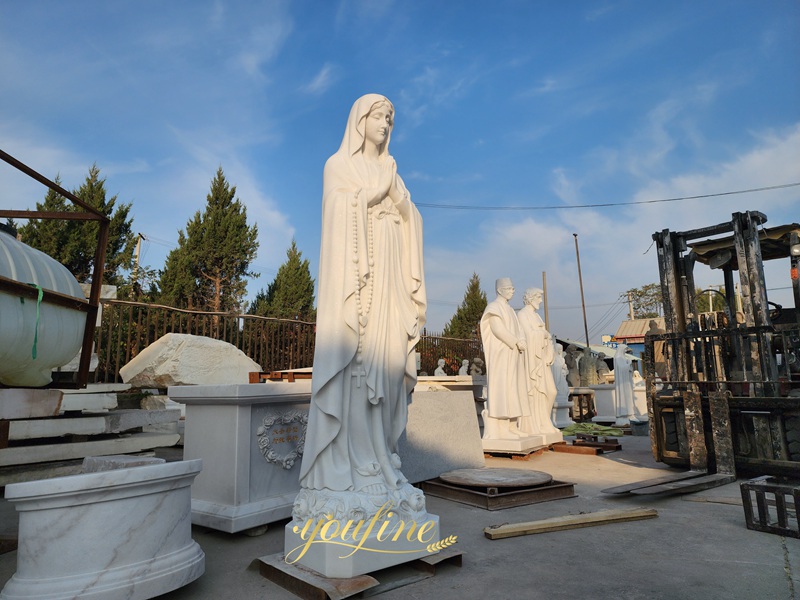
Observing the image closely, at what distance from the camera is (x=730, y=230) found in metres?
7.18

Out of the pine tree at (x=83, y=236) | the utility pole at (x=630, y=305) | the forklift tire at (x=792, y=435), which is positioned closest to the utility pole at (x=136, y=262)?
the pine tree at (x=83, y=236)

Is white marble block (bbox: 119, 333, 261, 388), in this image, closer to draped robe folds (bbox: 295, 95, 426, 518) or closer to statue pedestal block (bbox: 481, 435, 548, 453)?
statue pedestal block (bbox: 481, 435, 548, 453)

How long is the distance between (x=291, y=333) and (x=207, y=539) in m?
7.29

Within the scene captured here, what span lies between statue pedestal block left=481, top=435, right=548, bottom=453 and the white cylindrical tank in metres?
6.31

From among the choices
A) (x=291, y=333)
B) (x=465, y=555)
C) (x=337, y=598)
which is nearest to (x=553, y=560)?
(x=465, y=555)

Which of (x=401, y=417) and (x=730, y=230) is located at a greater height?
(x=730, y=230)

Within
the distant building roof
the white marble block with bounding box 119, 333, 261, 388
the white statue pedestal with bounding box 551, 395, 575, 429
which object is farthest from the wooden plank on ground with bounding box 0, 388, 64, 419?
the distant building roof

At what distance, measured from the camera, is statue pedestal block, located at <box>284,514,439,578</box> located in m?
2.87

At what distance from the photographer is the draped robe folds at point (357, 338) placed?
10.4 ft

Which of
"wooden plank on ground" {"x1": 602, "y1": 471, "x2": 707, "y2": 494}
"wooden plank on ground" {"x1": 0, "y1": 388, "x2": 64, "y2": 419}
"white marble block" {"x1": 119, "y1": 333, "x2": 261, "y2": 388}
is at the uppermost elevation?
"white marble block" {"x1": 119, "y1": 333, "x2": 261, "y2": 388}

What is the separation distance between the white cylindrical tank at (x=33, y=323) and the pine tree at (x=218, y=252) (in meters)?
15.3

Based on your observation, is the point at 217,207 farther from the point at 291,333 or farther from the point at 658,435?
the point at 658,435

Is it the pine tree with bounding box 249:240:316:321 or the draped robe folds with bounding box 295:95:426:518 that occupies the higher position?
the pine tree with bounding box 249:240:316:321

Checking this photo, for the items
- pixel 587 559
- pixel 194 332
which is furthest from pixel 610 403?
pixel 587 559
